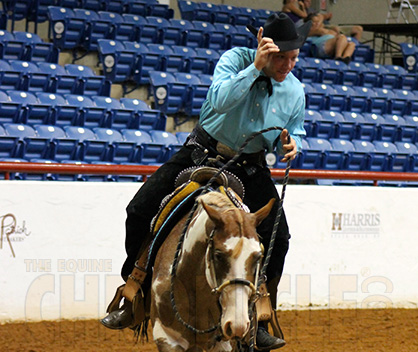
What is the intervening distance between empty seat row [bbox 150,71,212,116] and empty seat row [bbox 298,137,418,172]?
1.92 m

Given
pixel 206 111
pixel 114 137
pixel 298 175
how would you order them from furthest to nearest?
pixel 114 137 < pixel 298 175 < pixel 206 111

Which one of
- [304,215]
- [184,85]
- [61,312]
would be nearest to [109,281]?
[61,312]

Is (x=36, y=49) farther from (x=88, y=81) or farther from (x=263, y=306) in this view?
(x=263, y=306)

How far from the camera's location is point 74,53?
12500 millimetres

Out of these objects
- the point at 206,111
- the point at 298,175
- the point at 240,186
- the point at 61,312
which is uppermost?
the point at 206,111

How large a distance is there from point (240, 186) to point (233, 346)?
88 cm

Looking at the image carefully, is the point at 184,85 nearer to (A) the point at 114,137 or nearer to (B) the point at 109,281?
(A) the point at 114,137

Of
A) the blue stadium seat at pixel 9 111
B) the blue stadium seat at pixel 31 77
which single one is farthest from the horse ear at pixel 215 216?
the blue stadium seat at pixel 31 77

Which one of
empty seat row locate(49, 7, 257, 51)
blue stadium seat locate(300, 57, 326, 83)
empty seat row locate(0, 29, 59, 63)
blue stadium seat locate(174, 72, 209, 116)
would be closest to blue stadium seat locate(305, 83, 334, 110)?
blue stadium seat locate(300, 57, 326, 83)

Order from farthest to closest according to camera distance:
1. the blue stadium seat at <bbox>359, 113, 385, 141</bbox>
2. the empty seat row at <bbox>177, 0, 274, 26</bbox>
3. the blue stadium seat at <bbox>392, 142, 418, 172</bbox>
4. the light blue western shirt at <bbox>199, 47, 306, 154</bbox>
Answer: the empty seat row at <bbox>177, 0, 274, 26</bbox>, the blue stadium seat at <bbox>359, 113, 385, 141</bbox>, the blue stadium seat at <bbox>392, 142, 418, 172</bbox>, the light blue western shirt at <bbox>199, 47, 306, 154</bbox>

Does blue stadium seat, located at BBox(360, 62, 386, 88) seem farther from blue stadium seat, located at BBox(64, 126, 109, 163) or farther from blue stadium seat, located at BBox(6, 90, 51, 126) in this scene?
blue stadium seat, located at BBox(6, 90, 51, 126)

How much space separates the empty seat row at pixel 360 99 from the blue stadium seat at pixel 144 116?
10.9 ft

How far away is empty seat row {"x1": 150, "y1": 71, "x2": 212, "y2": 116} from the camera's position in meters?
11.8

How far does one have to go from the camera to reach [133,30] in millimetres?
13289
